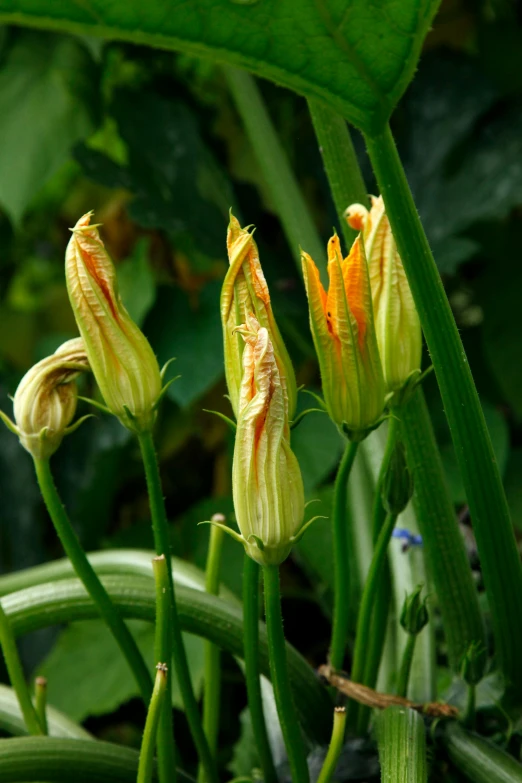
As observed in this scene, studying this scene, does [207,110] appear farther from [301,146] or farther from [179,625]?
[179,625]

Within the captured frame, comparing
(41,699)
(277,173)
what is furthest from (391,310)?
(277,173)

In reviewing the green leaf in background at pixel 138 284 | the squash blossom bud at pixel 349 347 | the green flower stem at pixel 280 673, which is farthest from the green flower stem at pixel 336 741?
the green leaf in background at pixel 138 284

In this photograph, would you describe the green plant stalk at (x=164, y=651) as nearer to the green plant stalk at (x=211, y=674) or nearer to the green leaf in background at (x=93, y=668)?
the green plant stalk at (x=211, y=674)

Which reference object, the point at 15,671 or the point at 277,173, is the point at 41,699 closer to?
the point at 15,671

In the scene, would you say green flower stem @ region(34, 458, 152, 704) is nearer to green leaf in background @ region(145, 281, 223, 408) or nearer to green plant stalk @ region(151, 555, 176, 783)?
green plant stalk @ region(151, 555, 176, 783)

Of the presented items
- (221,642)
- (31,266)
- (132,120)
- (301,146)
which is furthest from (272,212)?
(221,642)
